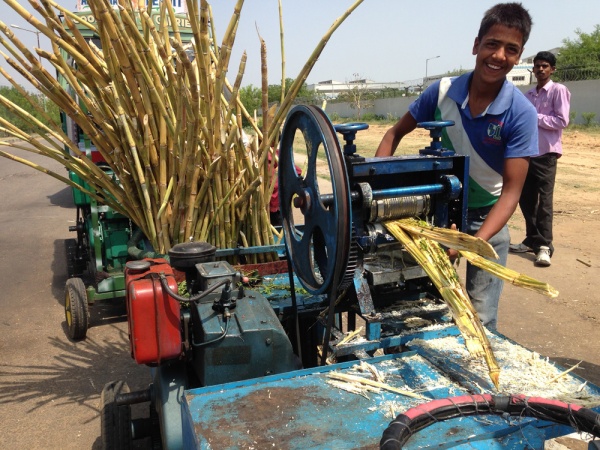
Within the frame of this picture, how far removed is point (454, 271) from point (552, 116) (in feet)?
15.0

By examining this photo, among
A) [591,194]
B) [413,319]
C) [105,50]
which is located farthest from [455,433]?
[591,194]

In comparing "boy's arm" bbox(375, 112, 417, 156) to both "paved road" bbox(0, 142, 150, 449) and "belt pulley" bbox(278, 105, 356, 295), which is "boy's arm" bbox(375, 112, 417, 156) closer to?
"belt pulley" bbox(278, 105, 356, 295)

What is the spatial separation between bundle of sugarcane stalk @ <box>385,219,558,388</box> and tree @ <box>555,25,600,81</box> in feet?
104

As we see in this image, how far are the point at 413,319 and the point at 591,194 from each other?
8.84m

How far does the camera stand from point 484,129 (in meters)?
2.70

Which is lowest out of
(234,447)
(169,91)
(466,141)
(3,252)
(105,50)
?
(3,252)

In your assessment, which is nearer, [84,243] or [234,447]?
[234,447]

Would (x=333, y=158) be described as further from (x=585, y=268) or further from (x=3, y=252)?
(x=3, y=252)

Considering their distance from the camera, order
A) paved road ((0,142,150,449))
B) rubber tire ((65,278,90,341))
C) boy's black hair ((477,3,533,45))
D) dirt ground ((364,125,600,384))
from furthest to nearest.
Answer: rubber tire ((65,278,90,341)) → dirt ground ((364,125,600,384)) → paved road ((0,142,150,449)) → boy's black hair ((477,3,533,45))

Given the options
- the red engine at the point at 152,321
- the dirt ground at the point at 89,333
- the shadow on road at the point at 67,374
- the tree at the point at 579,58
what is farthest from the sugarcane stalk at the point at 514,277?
the tree at the point at 579,58

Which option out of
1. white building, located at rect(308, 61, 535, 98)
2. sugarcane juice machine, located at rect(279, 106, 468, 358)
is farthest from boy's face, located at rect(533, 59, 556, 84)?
white building, located at rect(308, 61, 535, 98)

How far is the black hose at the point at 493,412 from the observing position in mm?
1425

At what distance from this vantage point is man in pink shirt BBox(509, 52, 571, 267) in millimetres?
5879

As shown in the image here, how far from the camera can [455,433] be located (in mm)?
1569
